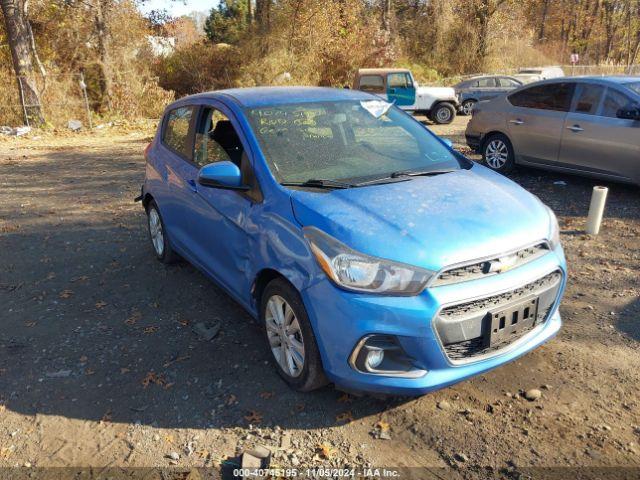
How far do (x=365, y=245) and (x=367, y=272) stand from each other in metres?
0.14

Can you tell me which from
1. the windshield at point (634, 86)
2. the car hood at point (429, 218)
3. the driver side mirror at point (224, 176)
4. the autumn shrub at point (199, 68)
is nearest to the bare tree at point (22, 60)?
the autumn shrub at point (199, 68)

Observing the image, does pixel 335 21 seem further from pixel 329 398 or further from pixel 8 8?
pixel 329 398

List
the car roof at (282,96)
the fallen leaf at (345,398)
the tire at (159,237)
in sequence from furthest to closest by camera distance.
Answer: the tire at (159,237) < the car roof at (282,96) < the fallen leaf at (345,398)


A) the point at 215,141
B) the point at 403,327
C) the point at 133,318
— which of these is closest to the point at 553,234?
the point at 403,327

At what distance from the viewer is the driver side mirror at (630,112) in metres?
6.78

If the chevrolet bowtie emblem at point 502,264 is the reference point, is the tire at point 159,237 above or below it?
below

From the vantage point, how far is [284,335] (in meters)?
3.22

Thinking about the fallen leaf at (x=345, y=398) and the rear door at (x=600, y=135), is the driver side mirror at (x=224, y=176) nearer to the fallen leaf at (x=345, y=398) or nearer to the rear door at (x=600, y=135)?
the fallen leaf at (x=345, y=398)

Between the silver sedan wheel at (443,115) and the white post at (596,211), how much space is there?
12.1 m

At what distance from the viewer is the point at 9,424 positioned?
10.3ft

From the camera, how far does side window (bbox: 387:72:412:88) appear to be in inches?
664

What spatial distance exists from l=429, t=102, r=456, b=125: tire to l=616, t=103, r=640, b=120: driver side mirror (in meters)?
10.8

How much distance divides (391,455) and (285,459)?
0.55m

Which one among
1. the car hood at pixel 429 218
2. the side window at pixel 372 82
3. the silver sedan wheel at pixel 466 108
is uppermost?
the car hood at pixel 429 218
